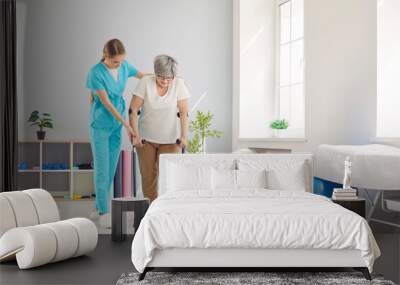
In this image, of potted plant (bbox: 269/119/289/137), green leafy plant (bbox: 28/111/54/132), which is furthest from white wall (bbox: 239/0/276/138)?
green leafy plant (bbox: 28/111/54/132)

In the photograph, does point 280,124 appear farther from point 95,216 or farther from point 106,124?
point 95,216

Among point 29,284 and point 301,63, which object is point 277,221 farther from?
point 301,63

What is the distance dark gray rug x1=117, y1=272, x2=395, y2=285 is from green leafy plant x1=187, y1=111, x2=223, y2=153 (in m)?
3.23

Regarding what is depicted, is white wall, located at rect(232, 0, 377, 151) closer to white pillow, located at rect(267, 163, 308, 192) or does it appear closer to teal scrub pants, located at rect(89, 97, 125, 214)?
white pillow, located at rect(267, 163, 308, 192)

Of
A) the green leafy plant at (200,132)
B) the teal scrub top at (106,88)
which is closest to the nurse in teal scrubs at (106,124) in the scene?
the teal scrub top at (106,88)

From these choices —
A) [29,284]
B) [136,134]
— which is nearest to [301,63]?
[136,134]

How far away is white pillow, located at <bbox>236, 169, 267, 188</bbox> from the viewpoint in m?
5.66

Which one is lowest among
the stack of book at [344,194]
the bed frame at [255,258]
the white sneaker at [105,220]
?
the white sneaker at [105,220]

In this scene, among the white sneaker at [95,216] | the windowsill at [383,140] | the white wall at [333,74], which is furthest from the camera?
the white sneaker at [95,216]

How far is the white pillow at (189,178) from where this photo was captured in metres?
5.79

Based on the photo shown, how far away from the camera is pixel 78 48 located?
7.78 meters

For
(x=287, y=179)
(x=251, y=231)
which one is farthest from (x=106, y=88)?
(x=251, y=231)

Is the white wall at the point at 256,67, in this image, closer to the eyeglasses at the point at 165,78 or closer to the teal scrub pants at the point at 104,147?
the eyeglasses at the point at 165,78

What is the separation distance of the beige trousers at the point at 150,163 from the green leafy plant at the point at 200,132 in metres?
0.22
